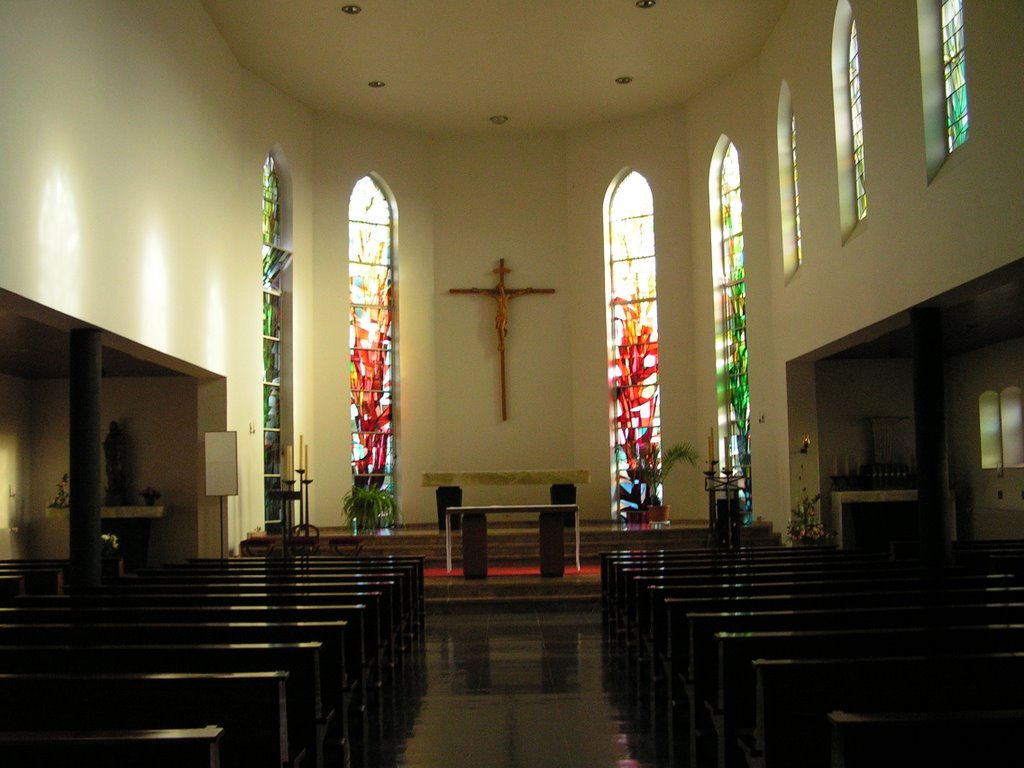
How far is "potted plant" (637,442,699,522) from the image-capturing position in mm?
17266

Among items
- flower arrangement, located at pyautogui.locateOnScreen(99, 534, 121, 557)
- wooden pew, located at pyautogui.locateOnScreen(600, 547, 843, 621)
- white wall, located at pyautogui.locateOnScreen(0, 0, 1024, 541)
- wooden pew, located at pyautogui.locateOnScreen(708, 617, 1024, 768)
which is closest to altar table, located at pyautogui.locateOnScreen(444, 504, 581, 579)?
wooden pew, located at pyautogui.locateOnScreen(600, 547, 843, 621)

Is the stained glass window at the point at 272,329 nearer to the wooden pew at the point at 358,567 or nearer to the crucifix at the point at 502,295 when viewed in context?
the crucifix at the point at 502,295

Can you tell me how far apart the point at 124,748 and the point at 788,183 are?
13.2m

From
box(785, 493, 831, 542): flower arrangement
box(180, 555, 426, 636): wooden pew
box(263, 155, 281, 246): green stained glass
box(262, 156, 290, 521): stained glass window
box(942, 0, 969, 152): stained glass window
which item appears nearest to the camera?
box(942, 0, 969, 152): stained glass window

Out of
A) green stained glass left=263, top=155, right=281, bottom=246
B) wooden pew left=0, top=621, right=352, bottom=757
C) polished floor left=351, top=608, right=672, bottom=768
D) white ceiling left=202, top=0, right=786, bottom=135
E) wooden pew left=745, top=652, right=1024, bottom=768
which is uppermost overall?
white ceiling left=202, top=0, right=786, bottom=135

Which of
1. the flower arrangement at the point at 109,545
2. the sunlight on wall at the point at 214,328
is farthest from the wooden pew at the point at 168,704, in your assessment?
the sunlight on wall at the point at 214,328

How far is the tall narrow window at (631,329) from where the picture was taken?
18391 millimetres

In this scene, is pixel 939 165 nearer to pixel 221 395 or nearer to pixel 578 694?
pixel 578 694

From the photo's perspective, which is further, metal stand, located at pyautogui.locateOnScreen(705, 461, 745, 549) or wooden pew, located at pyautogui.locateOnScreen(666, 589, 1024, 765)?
metal stand, located at pyautogui.locateOnScreen(705, 461, 745, 549)

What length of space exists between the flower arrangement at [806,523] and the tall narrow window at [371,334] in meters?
7.12

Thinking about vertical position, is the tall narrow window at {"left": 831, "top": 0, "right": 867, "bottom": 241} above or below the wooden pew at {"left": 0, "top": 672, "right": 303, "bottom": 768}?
above

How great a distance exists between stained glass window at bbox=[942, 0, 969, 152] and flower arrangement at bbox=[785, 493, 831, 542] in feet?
18.4

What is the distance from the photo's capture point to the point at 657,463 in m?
17.9

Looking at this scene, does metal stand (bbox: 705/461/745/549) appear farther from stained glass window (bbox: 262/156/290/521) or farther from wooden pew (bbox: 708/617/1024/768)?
wooden pew (bbox: 708/617/1024/768)
